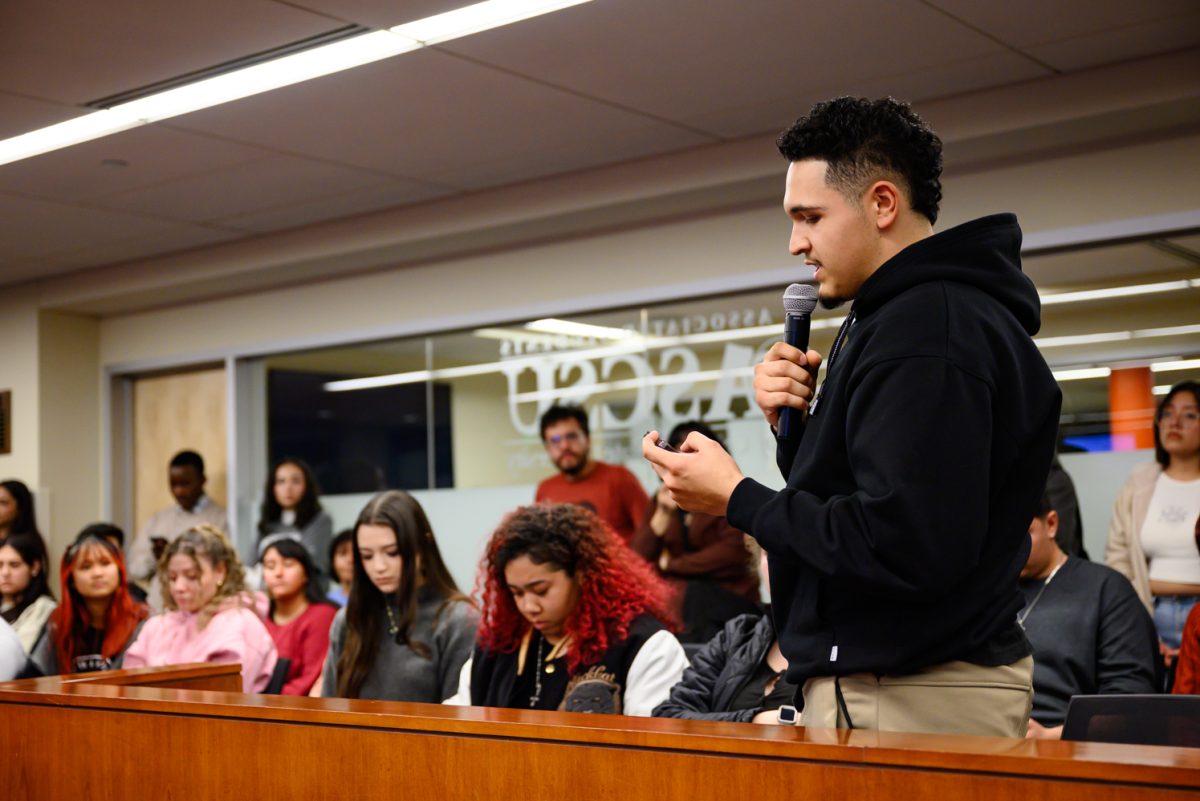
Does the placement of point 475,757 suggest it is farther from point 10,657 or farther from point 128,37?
point 128,37

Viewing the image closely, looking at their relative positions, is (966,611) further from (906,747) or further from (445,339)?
(445,339)

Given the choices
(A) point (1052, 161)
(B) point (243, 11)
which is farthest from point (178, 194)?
(A) point (1052, 161)

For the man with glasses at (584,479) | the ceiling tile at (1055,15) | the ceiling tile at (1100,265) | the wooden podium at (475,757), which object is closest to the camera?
the wooden podium at (475,757)

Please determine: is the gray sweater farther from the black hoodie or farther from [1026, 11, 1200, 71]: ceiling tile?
[1026, 11, 1200, 71]: ceiling tile

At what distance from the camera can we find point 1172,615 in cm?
459

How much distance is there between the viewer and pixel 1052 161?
209 inches

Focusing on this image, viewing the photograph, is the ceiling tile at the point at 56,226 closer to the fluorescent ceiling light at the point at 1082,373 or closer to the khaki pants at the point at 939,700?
the fluorescent ceiling light at the point at 1082,373

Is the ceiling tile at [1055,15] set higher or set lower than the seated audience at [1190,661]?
higher

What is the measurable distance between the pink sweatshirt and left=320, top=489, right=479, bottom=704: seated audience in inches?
22.0

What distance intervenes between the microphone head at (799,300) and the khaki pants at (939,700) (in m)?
0.49

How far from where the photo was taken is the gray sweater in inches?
147

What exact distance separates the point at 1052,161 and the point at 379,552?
3.08 m

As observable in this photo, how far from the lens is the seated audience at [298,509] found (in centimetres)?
741

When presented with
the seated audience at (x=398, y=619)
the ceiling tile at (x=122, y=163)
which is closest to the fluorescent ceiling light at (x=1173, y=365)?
the seated audience at (x=398, y=619)
